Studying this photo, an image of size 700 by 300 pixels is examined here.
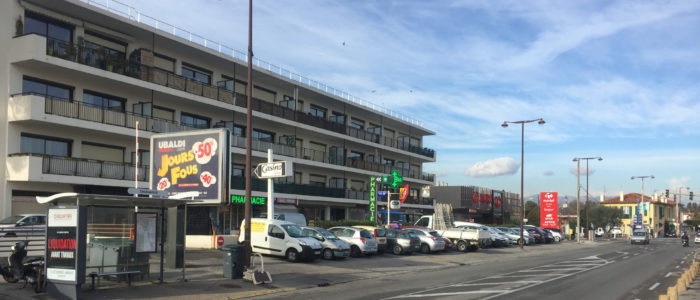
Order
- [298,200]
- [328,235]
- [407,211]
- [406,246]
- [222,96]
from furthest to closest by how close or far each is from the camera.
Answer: [407,211] → [298,200] → [222,96] → [406,246] → [328,235]

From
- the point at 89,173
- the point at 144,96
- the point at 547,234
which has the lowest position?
the point at 547,234

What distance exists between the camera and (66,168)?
92.1 ft

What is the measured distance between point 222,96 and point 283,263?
17526 millimetres

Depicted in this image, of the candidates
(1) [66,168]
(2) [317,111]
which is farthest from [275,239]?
(2) [317,111]

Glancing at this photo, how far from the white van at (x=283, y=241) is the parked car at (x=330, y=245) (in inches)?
42.4

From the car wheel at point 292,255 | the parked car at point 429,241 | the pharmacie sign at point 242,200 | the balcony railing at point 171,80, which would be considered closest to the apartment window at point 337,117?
the balcony railing at point 171,80

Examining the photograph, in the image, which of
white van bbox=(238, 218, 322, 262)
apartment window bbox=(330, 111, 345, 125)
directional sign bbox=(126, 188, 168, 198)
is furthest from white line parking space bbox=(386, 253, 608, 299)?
apartment window bbox=(330, 111, 345, 125)

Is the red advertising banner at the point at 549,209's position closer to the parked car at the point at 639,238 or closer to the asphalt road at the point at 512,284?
the parked car at the point at 639,238

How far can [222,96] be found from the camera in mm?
38312

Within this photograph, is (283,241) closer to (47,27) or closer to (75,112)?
(75,112)

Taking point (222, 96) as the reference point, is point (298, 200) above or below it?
below

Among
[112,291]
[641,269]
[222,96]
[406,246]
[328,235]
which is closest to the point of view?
[112,291]

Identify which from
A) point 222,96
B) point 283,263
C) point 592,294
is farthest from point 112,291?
point 222,96

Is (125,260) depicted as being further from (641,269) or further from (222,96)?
(222,96)
